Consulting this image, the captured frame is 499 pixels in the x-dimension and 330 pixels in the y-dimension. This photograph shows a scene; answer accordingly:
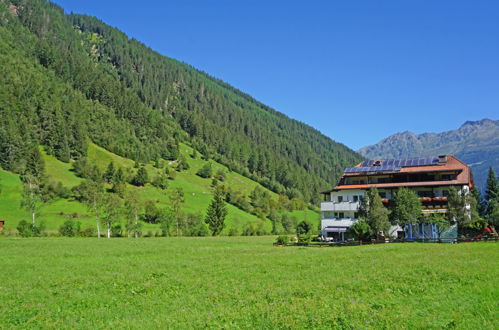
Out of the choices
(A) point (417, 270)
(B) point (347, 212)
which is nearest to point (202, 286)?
(A) point (417, 270)

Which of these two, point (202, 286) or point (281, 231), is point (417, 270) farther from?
point (281, 231)

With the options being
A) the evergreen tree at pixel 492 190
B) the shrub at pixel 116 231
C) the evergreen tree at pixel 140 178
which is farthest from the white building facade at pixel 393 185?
the evergreen tree at pixel 140 178

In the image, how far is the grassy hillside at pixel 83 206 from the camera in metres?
104

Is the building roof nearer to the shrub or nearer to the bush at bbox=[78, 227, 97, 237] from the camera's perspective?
the shrub

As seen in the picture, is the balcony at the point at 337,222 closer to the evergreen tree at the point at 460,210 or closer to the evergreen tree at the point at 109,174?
the evergreen tree at the point at 460,210

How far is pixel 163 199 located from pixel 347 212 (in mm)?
82980

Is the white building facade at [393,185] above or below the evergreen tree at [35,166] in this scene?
below

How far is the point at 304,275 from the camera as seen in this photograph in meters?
25.1

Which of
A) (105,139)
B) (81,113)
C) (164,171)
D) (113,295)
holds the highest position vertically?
(81,113)

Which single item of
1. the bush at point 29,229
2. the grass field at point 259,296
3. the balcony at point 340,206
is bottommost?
the grass field at point 259,296

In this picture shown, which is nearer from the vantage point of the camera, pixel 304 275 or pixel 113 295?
pixel 113 295

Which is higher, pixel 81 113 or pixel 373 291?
pixel 81 113

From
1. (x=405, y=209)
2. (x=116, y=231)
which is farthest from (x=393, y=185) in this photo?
(x=116, y=231)

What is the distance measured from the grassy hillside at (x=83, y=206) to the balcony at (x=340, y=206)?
42.1m
